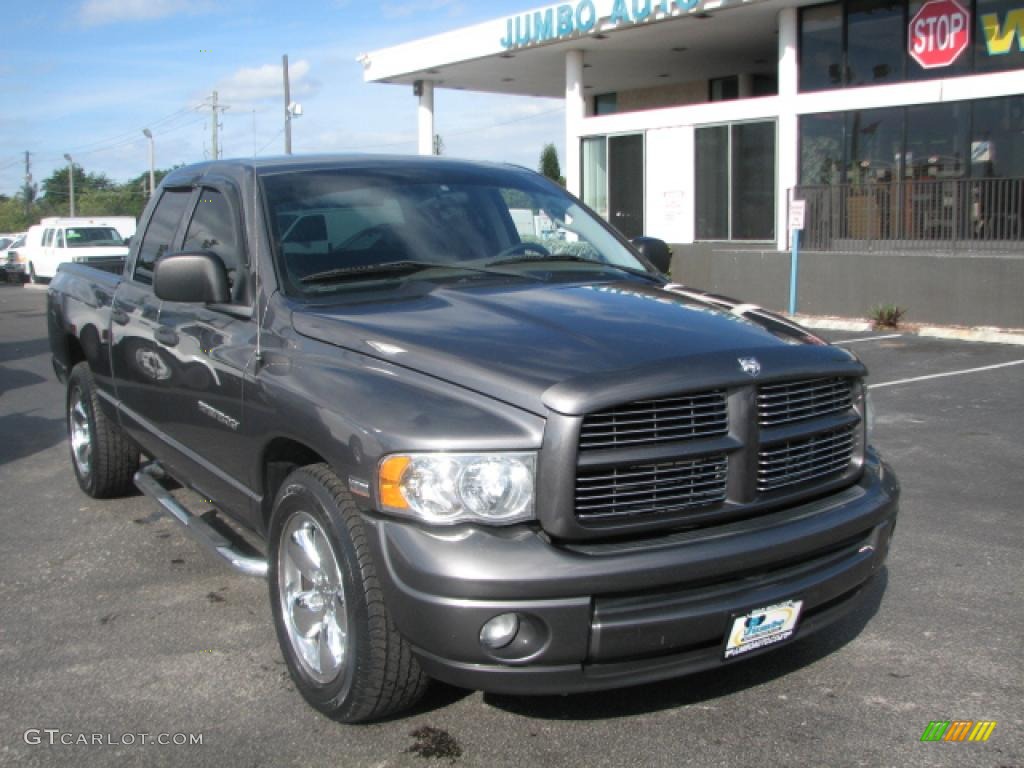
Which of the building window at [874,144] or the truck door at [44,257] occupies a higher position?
the building window at [874,144]

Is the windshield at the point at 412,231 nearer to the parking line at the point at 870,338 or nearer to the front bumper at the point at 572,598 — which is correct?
the front bumper at the point at 572,598

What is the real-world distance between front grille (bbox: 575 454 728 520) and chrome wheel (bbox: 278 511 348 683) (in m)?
0.85

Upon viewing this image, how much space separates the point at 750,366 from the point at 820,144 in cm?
1712

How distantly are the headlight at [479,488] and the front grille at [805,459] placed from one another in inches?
30.6

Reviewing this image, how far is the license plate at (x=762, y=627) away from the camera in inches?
125

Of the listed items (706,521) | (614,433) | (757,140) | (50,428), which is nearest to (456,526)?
(614,433)

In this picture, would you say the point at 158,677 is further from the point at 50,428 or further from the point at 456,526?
the point at 50,428

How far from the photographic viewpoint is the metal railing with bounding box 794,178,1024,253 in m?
15.3

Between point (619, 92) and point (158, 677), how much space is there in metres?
27.0

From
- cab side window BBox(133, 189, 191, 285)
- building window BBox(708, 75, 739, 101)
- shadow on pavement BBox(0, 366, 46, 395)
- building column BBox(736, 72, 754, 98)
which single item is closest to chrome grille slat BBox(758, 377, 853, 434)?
cab side window BBox(133, 189, 191, 285)

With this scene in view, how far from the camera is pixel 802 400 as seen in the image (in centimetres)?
346

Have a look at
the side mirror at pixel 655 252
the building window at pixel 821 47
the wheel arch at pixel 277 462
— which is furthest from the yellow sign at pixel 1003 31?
the wheel arch at pixel 277 462

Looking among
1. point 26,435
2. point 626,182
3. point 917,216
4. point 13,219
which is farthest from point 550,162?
point 13,219

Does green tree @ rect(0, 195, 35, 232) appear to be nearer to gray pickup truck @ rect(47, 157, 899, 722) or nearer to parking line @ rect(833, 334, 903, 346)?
parking line @ rect(833, 334, 903, 346)
